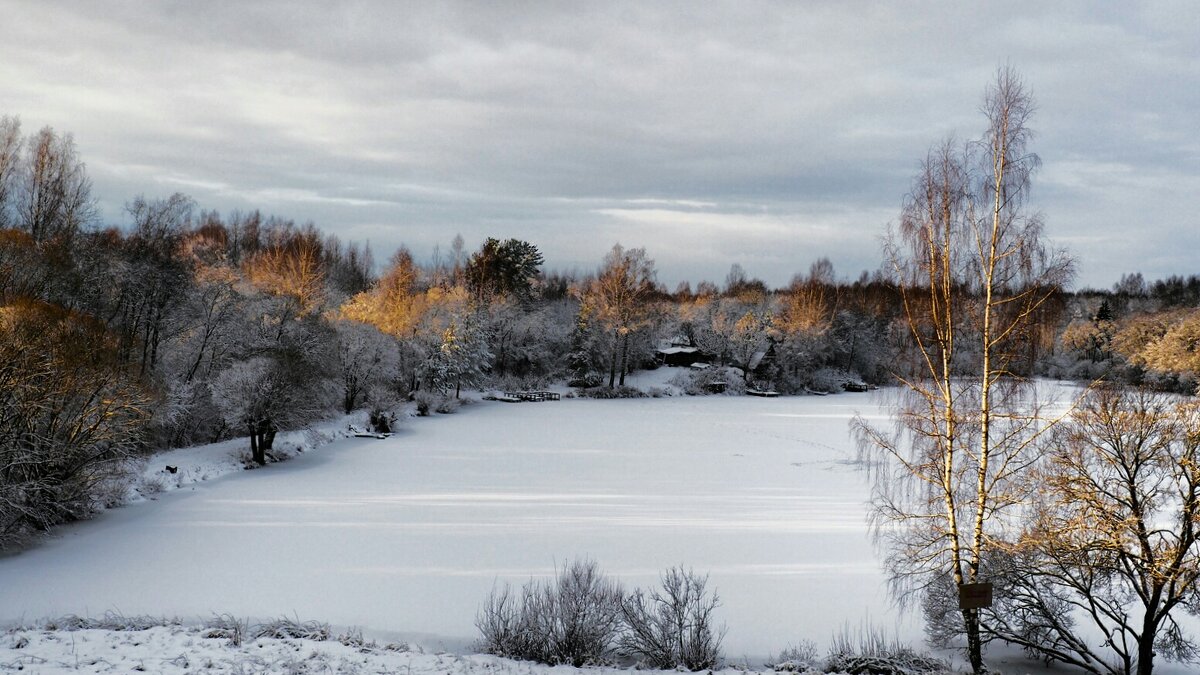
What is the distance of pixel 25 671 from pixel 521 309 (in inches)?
1687

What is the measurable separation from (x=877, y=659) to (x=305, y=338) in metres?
26.7

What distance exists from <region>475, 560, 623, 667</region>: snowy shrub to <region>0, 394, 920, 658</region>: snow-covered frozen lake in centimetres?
91

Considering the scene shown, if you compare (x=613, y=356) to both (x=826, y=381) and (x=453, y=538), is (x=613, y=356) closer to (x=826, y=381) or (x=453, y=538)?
(x=826, y=381)

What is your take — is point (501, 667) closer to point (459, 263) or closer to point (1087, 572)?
point (1087, 572)

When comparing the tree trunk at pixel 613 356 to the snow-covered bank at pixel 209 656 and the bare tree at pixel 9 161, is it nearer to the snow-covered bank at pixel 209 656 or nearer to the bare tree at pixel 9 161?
the bare tree at pixel 9 161

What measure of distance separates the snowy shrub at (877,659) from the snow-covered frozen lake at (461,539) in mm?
654

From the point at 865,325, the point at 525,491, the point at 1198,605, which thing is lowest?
the point at 525,491

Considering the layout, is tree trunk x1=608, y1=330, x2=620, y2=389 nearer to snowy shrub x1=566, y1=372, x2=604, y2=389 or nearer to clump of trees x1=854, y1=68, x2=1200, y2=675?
snowy shrub x1=566, y1=372, x2=604, y2=389

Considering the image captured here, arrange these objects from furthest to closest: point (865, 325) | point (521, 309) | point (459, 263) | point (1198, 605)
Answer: point (865, 325)
point (459, 263)
point (521, 309)
point (1198, 605)

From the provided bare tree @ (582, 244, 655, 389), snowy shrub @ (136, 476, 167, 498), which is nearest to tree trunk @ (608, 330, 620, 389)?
bare tree @ (582, 244, 655, 389)

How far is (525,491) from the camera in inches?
734

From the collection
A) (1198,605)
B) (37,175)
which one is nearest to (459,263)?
(37,175)

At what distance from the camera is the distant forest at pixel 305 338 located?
13469 millimetres

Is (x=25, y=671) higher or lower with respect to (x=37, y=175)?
lower
